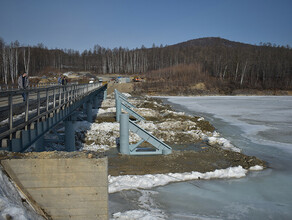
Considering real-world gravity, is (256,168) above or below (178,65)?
below

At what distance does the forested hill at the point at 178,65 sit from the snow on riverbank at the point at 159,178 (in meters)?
54.4

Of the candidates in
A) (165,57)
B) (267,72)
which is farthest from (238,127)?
(165,57)

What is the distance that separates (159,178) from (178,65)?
287 ft

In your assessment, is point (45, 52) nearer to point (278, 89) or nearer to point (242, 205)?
point (278, 89)

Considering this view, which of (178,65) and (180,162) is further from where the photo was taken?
(178,65)

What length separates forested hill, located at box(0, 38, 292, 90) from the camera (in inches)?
2869

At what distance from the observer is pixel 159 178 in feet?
29.9

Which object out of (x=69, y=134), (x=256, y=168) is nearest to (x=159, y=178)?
(x=256, y=168)

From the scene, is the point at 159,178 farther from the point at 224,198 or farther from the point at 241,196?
the point at 241,196

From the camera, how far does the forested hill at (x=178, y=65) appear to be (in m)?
72.9

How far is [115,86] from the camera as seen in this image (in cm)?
6594

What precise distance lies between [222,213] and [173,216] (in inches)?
51.7

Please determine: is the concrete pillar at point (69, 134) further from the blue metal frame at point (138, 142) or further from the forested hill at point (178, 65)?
the forested hill at point (178, 65)

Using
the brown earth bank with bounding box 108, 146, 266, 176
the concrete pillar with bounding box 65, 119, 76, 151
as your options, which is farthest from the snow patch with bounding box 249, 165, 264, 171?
the concrete pillar with bounding box 65, 119, 76, 151
